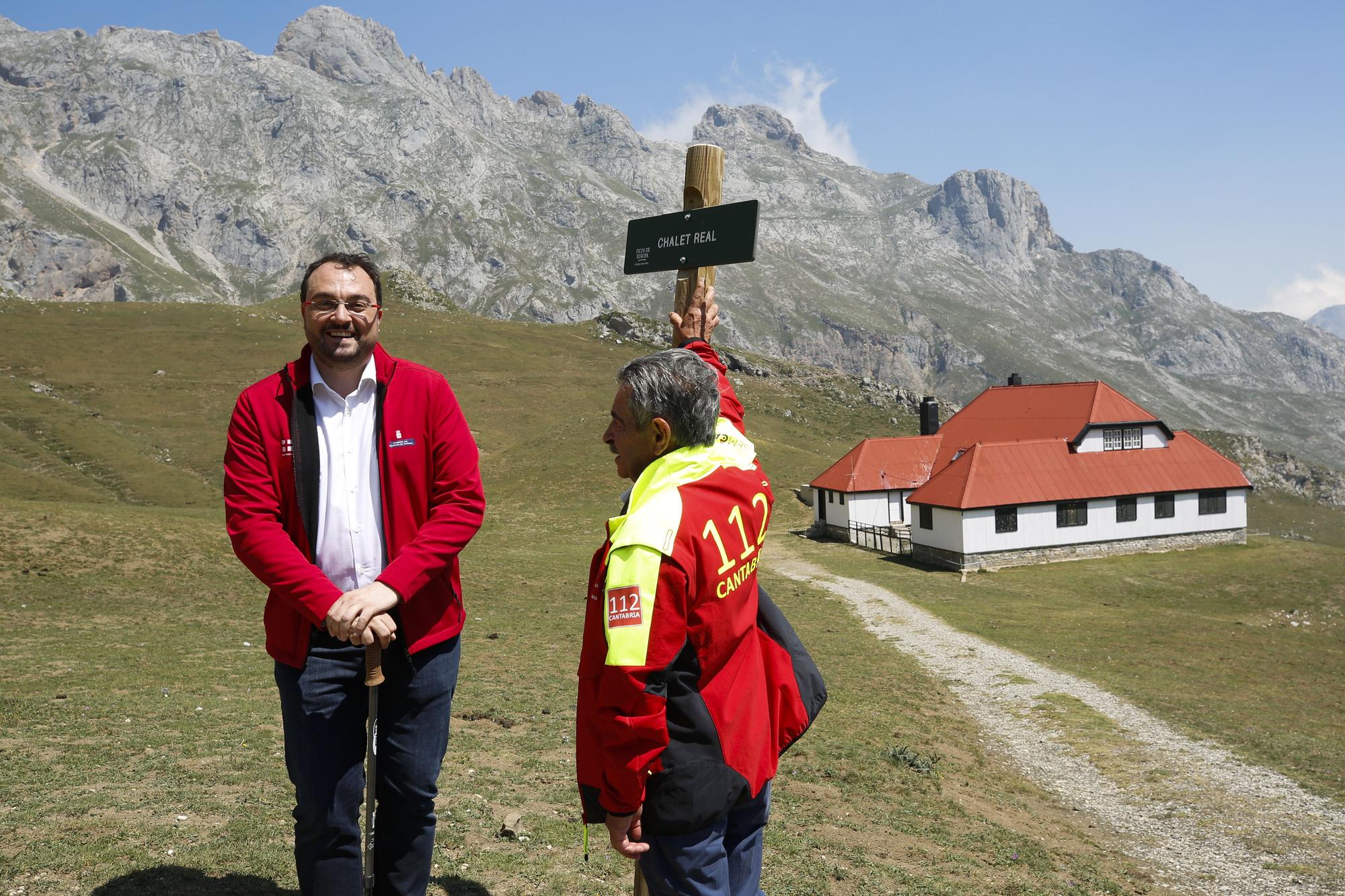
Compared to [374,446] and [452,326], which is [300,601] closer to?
[374,446]

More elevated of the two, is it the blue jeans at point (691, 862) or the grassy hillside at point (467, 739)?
the blue jeans at point (691, 862)

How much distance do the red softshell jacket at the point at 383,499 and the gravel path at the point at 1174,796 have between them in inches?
312

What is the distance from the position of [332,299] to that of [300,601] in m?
1.45

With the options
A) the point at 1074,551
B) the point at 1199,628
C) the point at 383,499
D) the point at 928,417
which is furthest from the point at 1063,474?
the point at 383,499

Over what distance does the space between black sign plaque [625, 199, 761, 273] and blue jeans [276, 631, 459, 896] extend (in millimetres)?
2780

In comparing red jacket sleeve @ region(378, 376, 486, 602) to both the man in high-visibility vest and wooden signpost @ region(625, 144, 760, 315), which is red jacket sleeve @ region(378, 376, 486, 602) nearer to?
the man in high-visibility vest

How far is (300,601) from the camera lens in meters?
3.80

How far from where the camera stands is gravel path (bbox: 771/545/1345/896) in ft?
28.3

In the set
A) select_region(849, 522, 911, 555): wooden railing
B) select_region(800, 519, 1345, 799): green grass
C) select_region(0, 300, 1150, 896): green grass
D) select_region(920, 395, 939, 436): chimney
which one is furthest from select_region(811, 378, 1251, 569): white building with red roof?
select_region(0, 300, 1150, 896): green grass

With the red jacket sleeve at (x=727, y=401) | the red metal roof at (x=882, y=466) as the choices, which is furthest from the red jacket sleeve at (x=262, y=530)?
the red metal roof at (x=882, y=466)

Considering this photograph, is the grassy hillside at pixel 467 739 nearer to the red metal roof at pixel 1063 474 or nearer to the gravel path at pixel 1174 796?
the gravel path at pixel 1174 796

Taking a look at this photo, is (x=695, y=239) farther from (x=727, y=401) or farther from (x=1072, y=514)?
(x=1072, y=514)

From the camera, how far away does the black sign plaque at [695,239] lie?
205 inches

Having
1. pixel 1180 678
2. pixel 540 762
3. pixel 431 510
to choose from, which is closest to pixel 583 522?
pixel 1180 678
